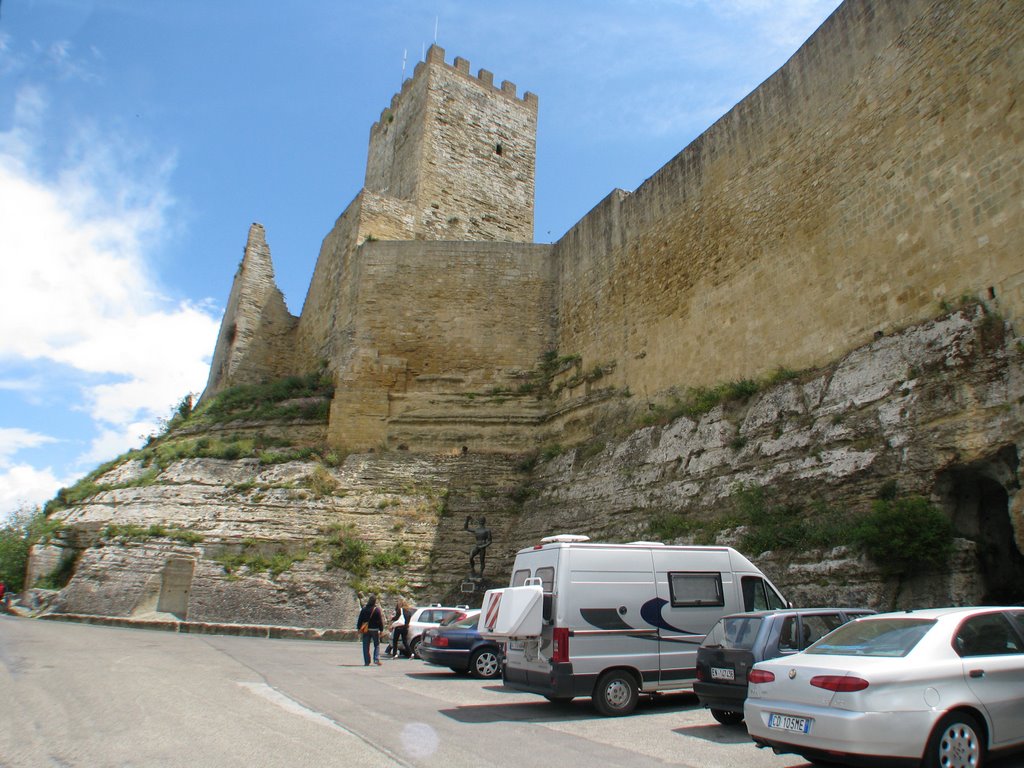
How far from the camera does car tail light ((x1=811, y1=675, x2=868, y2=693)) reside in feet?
15.8

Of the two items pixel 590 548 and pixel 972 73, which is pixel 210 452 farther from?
pixel 972 73

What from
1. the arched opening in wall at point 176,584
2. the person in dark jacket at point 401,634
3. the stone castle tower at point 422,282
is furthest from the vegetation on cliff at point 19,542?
the person in dark jacket at point 401,634

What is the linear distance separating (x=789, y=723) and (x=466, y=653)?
6.84 metres

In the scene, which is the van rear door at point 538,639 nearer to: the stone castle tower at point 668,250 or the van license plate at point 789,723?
the van license plate at point 789,723

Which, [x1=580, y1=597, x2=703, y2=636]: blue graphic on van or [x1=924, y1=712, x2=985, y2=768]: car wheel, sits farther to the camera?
[x1=580, y1=597, x2=703, y2=636]: blue graphic on van

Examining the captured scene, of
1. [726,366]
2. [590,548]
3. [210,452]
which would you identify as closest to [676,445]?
[726,366]

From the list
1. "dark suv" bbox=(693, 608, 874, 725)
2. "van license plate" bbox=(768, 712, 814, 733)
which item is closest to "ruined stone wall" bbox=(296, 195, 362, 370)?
"dark suv" bbox=(693, 608, 874, 725)

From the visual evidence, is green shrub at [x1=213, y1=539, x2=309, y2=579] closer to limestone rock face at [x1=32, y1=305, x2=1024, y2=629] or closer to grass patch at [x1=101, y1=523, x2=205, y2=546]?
limestone rock face at [x1=32, y1=305, x2=1024, y2=629]

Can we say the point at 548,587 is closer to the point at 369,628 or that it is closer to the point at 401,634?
the point at 369,628

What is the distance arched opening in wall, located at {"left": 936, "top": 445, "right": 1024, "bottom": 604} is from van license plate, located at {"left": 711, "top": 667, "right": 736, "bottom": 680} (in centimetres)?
378

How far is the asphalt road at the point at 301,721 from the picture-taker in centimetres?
543

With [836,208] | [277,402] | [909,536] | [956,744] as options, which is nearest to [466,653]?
[909,536]

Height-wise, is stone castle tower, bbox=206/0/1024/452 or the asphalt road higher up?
stone castle tower, bbox=206/0/1024/452

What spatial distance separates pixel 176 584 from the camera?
1659 centimetres
